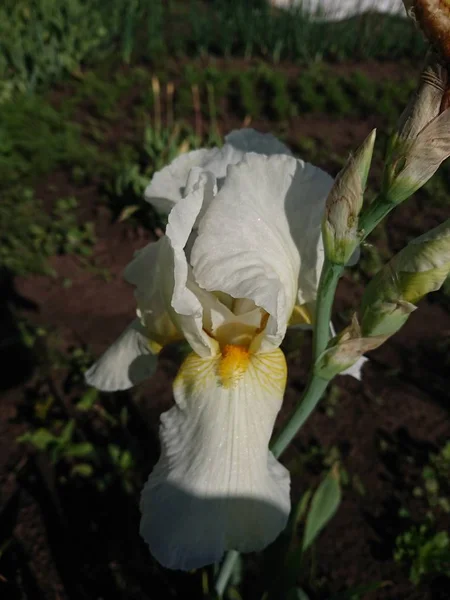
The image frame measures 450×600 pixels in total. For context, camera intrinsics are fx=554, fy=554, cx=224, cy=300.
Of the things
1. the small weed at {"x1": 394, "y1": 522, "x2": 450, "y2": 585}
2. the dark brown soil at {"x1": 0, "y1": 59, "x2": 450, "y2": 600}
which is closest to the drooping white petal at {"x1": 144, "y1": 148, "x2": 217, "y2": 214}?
the dark brown soil at {"x1": 0, "y1": 59, "x2": 450, "y2": 600}

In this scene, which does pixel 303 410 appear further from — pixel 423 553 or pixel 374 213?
pixel 423 553

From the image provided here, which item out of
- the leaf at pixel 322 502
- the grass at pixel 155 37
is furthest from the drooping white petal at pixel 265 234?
the grass at pixel 155 37

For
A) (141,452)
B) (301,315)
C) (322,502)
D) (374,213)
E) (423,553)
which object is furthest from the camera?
(141,452)

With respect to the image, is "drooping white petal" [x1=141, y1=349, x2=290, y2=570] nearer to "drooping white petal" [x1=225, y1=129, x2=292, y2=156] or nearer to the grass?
"drooping white petal" [x1=225, y1=129, x2=292, y2=156]

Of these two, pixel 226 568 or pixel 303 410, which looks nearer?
pixel 303 410

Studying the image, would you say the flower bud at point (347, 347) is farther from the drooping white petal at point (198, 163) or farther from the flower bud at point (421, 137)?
the drooping white petal at point (198, 163)

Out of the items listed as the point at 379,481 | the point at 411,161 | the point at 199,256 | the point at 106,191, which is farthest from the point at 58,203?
the point at 411,161

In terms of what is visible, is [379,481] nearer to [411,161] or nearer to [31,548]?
[31,548]

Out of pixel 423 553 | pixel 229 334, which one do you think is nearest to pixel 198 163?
pixel 229 334
